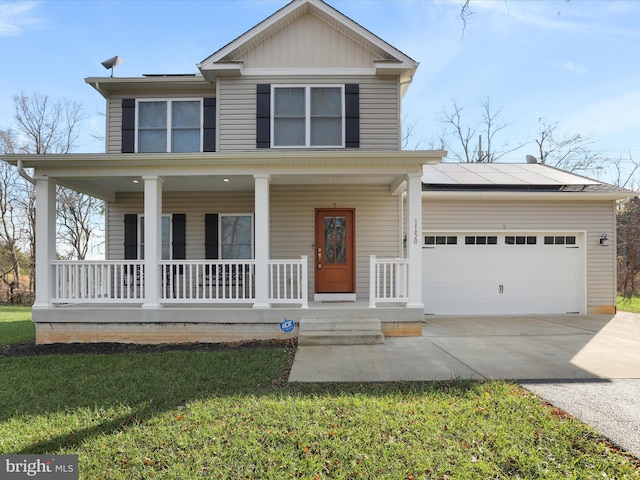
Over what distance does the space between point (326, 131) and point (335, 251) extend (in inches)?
108

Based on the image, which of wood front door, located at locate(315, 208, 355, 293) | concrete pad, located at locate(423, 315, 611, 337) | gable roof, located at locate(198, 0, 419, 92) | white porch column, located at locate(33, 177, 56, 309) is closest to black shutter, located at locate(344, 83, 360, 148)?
gable roof, located at locate(198, 0, 419, 92)

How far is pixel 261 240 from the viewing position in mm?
6516

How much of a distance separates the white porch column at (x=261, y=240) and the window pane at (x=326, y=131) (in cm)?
218

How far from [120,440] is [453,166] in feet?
35.4

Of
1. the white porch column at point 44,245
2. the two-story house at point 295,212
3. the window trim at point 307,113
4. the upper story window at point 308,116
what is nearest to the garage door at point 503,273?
the two-story house at point 295,212

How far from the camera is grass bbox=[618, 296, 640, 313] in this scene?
1045 centimetres

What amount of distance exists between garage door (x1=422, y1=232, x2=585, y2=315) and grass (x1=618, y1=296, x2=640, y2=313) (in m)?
2.65

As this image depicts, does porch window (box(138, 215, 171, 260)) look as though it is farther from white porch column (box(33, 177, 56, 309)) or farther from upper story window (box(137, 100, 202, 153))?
white porch column (box(33, 177, 56, 309))

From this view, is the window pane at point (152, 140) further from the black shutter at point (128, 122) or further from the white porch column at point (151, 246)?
the white porch column at point (151, 246)

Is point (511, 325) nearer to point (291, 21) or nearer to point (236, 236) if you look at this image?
point (236, 236)

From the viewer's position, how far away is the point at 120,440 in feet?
9.70

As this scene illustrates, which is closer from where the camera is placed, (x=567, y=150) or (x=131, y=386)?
(x=131, y=386)

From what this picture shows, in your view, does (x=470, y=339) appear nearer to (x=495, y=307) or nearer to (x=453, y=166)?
(x=495, y=307)

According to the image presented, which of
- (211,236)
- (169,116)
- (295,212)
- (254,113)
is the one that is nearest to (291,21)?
(254,113)
